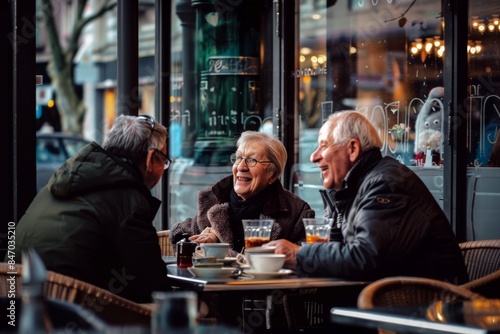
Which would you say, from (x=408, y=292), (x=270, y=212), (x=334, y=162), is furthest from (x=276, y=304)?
(x=408, y=292)

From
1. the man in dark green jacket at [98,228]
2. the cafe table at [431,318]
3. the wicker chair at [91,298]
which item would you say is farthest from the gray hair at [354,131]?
the cafe table at [431,318]

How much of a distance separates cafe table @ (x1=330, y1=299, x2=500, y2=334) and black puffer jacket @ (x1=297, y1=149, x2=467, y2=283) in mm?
914

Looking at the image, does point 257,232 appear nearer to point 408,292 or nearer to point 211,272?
point 211,272

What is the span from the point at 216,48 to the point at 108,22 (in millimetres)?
20114

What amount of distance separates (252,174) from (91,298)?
2.02 meters

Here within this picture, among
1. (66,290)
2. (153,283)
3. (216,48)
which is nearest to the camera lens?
(66,290)

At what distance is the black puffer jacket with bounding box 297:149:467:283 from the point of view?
3.99m

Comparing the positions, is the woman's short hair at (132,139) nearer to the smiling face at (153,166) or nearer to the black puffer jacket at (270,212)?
the smiling face at (153,166)

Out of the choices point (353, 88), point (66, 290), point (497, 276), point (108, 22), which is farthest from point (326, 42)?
point (108, 22)

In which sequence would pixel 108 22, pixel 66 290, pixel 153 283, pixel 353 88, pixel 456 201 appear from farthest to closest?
pixel 108 22, pixel 353 88, pixel 456 201, pixel 153 283, pixel 66 290

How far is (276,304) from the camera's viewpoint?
5.23 meters

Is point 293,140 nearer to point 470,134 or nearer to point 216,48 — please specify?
point 216,48

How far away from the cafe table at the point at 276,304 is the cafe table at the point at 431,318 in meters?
1.08

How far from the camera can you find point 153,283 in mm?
3900
